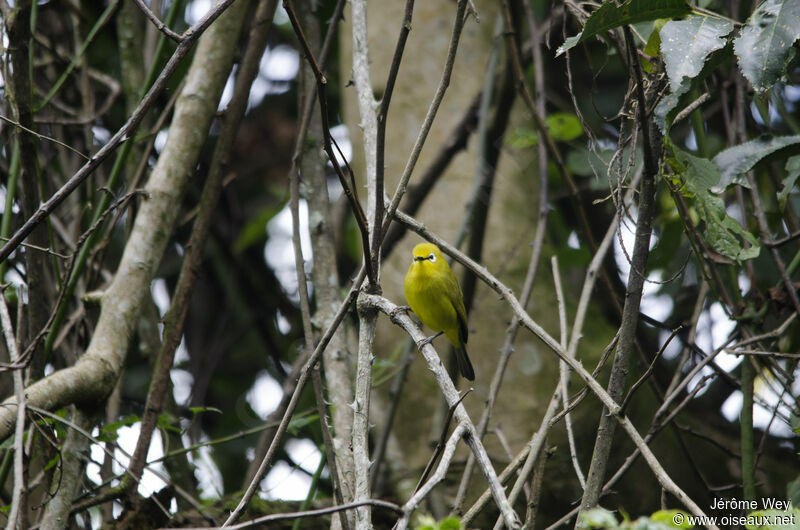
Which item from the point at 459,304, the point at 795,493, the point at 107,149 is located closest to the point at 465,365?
the point at 459,304

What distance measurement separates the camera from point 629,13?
2006 millimetres

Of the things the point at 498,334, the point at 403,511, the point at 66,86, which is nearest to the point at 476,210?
the point at 498,334

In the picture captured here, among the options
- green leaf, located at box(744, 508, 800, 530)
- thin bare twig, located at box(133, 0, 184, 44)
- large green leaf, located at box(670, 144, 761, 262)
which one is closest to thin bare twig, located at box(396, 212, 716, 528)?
green leaf, located at box(744, 508, 800, 530)

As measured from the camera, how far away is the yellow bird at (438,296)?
4.58 meters

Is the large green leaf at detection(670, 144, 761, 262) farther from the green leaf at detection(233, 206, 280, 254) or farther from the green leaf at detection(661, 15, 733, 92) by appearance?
the green leaf at detection(233, 206, 280, 254)

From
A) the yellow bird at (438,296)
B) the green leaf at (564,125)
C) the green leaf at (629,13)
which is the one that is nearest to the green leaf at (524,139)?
the green leaf at (564,125)

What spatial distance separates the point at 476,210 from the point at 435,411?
4.27ft

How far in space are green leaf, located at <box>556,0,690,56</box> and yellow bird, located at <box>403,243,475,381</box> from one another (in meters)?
2.61

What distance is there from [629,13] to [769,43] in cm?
39

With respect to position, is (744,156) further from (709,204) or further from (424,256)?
(424,256)

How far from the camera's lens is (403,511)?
4.69 feet

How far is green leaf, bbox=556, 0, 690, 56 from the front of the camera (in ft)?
6.54

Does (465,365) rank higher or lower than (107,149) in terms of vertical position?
higher

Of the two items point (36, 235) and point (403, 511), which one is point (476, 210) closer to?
point (36, 235)
